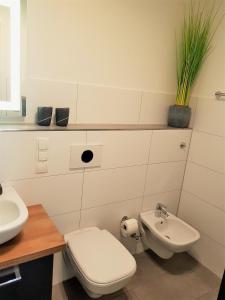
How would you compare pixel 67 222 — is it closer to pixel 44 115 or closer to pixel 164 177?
pixel 44 115

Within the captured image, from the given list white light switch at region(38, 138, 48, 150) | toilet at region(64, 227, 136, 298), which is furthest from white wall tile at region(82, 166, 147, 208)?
white light switch at region(38, 138, 48, 150)

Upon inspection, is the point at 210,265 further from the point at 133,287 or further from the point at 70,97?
the point at 70,97

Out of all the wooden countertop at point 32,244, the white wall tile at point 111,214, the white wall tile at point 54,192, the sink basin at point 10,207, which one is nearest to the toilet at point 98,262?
the white wall tile at point 111,214

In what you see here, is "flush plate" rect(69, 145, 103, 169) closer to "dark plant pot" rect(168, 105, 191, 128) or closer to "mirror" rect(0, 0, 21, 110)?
"mirror" rect(0, 0, 21, 110)

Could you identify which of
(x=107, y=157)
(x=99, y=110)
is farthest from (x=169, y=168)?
(x=99, y=110)

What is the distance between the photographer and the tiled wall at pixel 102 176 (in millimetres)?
1338

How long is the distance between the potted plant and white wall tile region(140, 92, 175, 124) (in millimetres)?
60

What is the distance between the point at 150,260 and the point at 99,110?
134 cm

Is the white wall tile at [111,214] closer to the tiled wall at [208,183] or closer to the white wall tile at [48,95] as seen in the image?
the tiled wall at [208,183]

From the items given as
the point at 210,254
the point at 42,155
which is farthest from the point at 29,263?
the point at 210,254

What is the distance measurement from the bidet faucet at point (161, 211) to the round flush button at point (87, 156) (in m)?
0.76

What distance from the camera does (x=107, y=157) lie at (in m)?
1.63

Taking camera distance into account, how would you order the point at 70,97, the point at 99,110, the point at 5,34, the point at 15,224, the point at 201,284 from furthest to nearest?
the point at 201,284 → the point at 99,110 → the point at 70,97 → the point at 5,34 → the point at 15,224

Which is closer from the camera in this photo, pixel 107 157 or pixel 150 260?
pixel 107 157
